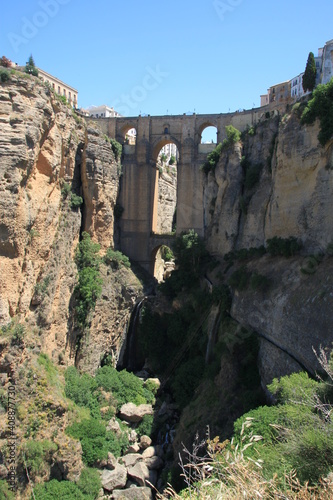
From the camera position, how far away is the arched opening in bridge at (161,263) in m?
31.5

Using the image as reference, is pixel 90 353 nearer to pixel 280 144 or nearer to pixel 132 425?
pixel 132 425

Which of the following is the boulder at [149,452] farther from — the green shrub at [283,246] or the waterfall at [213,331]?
the green shrub at [283,246]

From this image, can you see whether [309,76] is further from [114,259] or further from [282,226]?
[114,259]

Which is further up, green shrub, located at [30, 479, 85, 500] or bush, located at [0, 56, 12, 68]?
bush, located at [0, 56, 12, 68]

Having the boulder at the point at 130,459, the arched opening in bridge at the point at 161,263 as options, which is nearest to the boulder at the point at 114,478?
the boulder at the point at 130,459

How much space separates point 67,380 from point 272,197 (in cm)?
1219

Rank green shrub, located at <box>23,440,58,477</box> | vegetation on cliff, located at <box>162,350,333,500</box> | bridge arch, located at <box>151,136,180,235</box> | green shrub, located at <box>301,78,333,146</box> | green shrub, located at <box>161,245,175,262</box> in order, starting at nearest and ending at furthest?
vegetation on cliff, located at <box>162,350,333,500</box>
green shrub, located at <box>23,440,58,477</box>
green shrub, located at <box>301,78,333,146</box>
bridge arch, located at <box>151,136,180,235</box>
green shrub, located at <box>161,245,175,262</box>

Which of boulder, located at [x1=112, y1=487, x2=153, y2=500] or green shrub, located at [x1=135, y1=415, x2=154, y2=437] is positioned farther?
green shrub, located at [x1=135, y1=415, x2=154, y2=437]

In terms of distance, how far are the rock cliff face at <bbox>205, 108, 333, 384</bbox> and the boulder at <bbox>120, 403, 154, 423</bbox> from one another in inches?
241

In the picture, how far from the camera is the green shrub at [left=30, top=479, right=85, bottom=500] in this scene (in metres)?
14.5

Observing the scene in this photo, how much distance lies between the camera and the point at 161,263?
114 ft

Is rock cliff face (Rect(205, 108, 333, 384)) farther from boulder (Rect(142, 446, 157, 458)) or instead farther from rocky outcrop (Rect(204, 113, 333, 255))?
boulder (Rect(142, 446, 157, 458))

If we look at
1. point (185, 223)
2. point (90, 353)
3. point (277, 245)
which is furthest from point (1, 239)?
point (185, 223)

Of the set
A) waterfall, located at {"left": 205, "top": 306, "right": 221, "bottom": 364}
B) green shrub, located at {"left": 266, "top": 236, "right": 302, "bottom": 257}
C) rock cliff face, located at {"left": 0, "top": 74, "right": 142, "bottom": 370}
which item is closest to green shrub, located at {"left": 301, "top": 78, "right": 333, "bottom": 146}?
green shrub, located at {"left": 266, "top": 236, "right": 302, "bottom": 257}
